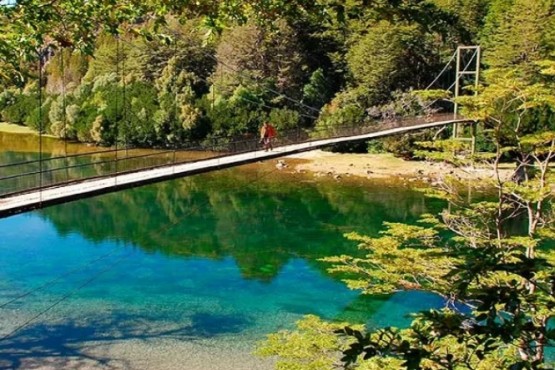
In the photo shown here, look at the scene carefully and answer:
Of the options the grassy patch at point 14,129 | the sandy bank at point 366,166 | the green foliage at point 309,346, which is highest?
the grassy patch at point 14,129

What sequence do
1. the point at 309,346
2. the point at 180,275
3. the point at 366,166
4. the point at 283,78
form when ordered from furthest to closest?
the point at 283,78
the point at 366,166
the point at 180,275
the point at 309,346

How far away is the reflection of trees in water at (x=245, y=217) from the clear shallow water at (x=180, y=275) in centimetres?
4

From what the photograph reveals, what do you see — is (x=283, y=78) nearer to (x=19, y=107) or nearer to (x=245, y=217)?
(x=245, y=217)

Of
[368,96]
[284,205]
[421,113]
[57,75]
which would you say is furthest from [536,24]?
[57,75]

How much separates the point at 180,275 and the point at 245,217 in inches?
184

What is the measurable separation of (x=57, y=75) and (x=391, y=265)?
3527 centimetres

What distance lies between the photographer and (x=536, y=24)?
22453mm

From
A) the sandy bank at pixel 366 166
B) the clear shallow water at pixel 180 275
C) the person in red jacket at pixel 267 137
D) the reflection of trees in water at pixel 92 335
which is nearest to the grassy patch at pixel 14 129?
the sandy bank at pixel 366 166

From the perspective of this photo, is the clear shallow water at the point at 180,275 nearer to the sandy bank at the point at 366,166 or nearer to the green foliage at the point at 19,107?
the sandy bank at the point at 366,166

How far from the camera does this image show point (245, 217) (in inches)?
614

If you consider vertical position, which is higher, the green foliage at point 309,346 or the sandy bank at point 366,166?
the sandy bank at point 366,166

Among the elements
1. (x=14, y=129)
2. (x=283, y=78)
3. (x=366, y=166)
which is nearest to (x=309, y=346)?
(x=366, y=166)

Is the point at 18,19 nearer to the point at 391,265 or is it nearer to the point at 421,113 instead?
the point at 391,265

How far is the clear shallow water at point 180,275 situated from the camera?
8125 mm
